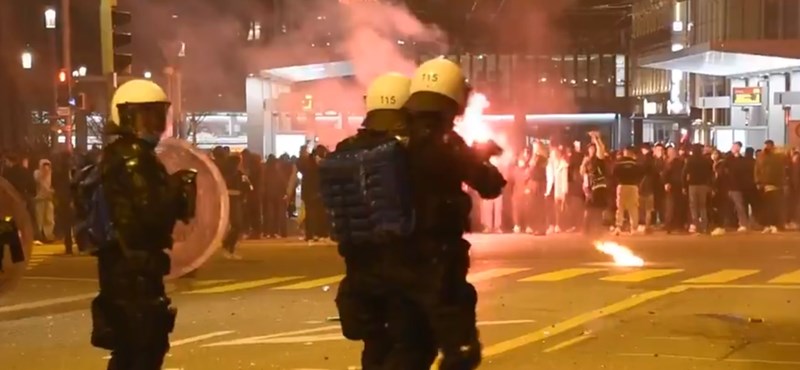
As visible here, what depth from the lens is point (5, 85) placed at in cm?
6241

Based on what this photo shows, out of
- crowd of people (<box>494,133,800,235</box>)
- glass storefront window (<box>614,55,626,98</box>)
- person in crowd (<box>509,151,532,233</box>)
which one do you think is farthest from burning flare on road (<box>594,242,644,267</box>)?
glass storefront window (<box>614,55,626,98</box>)

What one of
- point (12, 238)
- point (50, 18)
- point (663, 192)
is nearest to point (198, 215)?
point (12, 238)

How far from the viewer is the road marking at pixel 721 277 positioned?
581 inches

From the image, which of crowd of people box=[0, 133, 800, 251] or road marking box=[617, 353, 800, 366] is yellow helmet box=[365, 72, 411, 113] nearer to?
road marking box=[617, 353, 800, 366]

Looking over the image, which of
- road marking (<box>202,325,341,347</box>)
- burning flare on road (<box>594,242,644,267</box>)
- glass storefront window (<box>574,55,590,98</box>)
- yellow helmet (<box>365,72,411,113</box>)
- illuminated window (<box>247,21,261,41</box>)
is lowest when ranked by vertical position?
burning flare on road (<box>594,242,644,267</box>)

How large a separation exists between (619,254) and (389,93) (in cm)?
1232

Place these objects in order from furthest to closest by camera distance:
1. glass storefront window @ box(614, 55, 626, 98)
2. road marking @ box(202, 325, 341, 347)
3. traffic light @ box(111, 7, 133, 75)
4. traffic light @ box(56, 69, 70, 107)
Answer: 1. glass storefront window @ box(614, 55, 626, 98)
2. traffic light @ box(56, 69, 70, 107)
3. traffic light @ box(111, 7, 133, 75)
4. road marking @ box(202, 325, 341, 347)

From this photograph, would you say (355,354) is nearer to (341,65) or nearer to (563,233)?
(563,233)

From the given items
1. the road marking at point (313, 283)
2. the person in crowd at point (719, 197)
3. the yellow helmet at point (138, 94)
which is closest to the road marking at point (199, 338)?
the road marking at point (313, 283)

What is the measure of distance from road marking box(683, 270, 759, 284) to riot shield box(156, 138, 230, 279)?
703cm

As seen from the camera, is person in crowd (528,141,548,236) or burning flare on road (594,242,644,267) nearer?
burning flare on road (594,242,644,267)

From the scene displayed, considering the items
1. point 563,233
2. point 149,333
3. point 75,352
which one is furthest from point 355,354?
point 563,233

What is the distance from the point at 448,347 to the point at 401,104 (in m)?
1.29

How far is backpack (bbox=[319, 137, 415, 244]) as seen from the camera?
6.09 m
